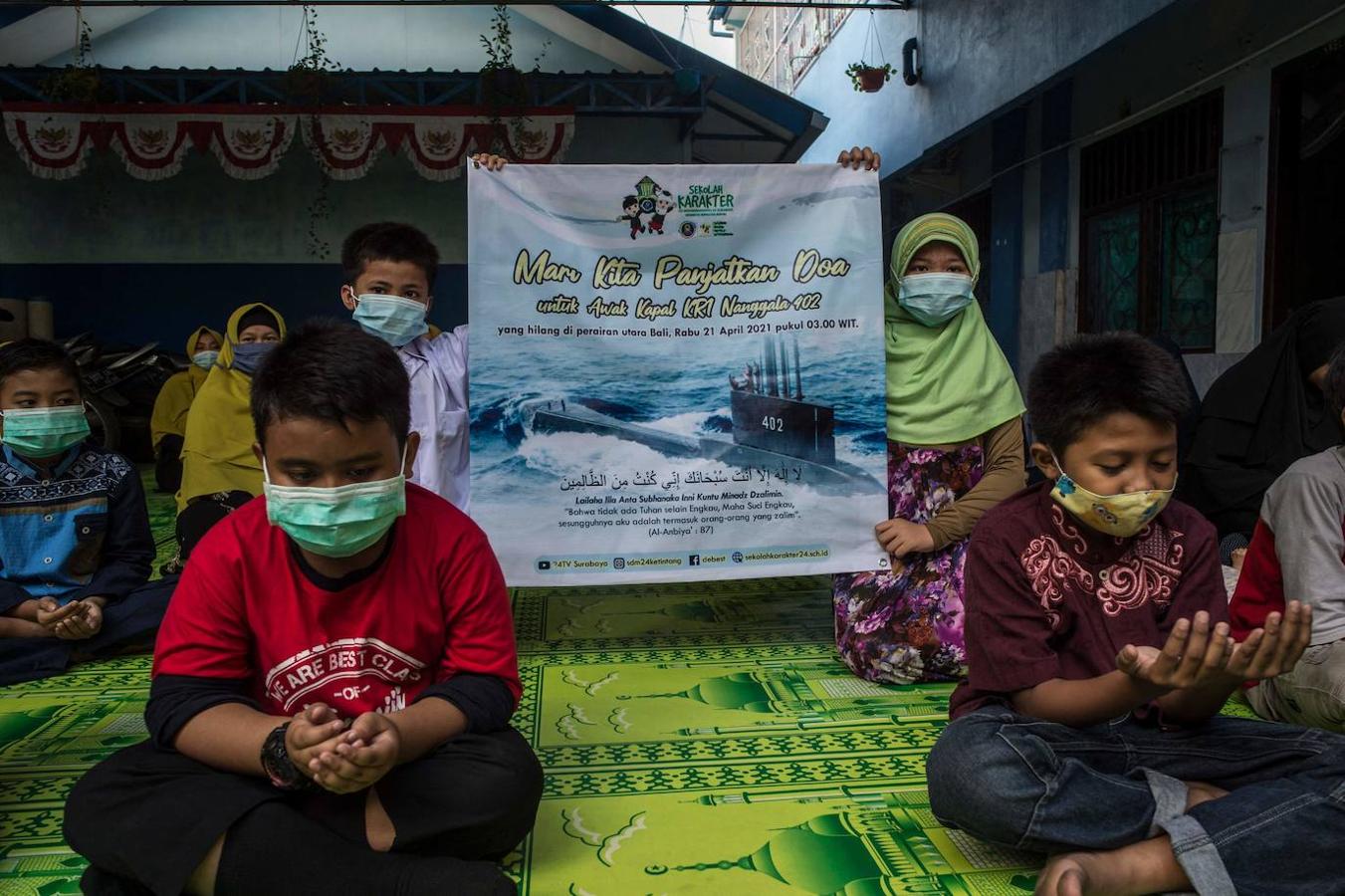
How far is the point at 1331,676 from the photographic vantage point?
212 centimetres

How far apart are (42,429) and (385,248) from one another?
1136 mm

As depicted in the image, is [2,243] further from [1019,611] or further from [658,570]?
[1019,611]

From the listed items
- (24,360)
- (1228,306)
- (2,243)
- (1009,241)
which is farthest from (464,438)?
(2,243)

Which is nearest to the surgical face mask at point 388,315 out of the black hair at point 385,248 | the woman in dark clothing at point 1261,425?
the black hair at point 385,248

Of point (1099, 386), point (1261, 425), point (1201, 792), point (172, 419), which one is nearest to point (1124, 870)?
point (1201, 792)

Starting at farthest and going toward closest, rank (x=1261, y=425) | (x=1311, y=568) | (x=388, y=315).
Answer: (x=1261, y=425)
(x=388, y=315)
(x=1311, y=568)

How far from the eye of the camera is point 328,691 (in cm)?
174

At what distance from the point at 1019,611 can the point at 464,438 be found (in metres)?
1.85

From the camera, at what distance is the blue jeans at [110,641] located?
2.98 meters

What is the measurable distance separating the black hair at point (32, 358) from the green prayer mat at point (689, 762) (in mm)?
930

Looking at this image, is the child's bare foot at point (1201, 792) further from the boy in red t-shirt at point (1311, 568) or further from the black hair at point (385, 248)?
the black hair at point (385, 248)

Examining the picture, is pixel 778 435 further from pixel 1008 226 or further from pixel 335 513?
pixel 1008 226

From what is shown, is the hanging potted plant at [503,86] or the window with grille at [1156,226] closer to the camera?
the window with grille at [1156,226]

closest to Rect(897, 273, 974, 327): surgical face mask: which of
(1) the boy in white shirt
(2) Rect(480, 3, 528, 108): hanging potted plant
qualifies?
(1) the boy in white shirt
